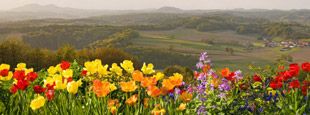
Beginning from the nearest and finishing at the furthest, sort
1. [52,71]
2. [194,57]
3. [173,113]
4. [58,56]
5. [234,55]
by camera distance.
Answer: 1. [173,113]
2. [52,71]
3. [58,56]
4. [194,57]
5. [234,55]

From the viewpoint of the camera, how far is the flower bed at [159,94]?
6184mm

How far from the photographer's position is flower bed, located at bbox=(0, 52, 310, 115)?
618cm

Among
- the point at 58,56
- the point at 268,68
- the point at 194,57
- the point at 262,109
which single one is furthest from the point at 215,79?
the point at 194,57

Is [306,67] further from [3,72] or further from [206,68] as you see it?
[3,72]

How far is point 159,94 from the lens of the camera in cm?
611

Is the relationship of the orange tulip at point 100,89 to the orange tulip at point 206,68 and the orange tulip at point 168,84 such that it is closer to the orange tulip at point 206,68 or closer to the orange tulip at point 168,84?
the orange tulip at point 168,84

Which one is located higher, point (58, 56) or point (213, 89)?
point (213, 89)

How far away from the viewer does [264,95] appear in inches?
297

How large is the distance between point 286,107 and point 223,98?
1041mm

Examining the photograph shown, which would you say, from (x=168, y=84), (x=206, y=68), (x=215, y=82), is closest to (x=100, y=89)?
(x=168, y=84)

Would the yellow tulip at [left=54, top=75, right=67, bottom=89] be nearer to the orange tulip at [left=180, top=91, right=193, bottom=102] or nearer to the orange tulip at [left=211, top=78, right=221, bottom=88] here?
the orange tulip at [left=180, top=91, right=193, bottom=102]

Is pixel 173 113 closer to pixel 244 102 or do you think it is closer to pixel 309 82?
pixel 244 102

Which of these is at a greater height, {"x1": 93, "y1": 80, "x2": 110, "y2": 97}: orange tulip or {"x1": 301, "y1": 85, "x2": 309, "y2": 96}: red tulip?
{"x1": 93, "y1": 80, "x2": 110, "y2": 97}: orange tulip

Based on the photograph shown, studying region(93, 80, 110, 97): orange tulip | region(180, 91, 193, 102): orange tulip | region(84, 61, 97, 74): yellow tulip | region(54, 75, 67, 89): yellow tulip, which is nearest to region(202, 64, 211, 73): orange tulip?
region(180, 91, 193, 102): orange tulip
